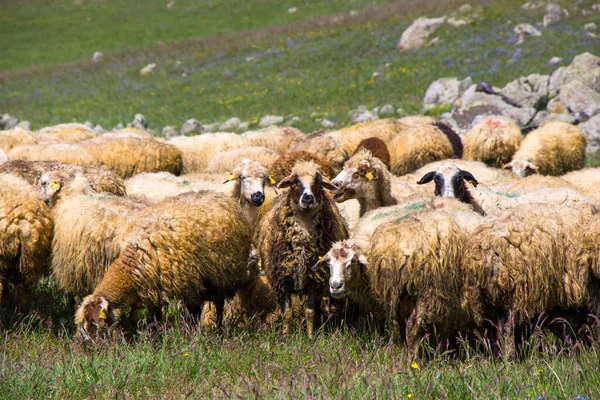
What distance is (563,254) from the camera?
6516mm

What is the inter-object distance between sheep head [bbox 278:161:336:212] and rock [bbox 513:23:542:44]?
22664 millimetres

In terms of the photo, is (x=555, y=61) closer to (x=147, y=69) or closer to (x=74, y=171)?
(x=74, y=171)

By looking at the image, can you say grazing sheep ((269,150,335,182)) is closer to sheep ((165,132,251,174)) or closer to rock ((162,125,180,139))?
sheep ((165,132,251,174))

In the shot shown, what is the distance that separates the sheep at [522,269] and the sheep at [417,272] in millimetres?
158

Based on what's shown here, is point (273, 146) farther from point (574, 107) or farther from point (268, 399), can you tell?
point (268, 399)

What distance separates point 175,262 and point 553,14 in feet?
90.0

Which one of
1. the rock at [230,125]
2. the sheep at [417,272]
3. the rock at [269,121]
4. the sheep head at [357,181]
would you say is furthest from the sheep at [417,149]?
the rock at [230,125]

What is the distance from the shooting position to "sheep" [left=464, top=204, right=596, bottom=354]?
6.44 m

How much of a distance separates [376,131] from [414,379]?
9.77 metres

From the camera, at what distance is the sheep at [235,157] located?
12.5 m

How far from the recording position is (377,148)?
1283 centimetres

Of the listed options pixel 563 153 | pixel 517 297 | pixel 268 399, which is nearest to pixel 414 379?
pixel 268 399

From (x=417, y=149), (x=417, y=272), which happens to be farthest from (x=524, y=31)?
(x=417, y=272)

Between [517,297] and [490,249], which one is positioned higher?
[490,249]
